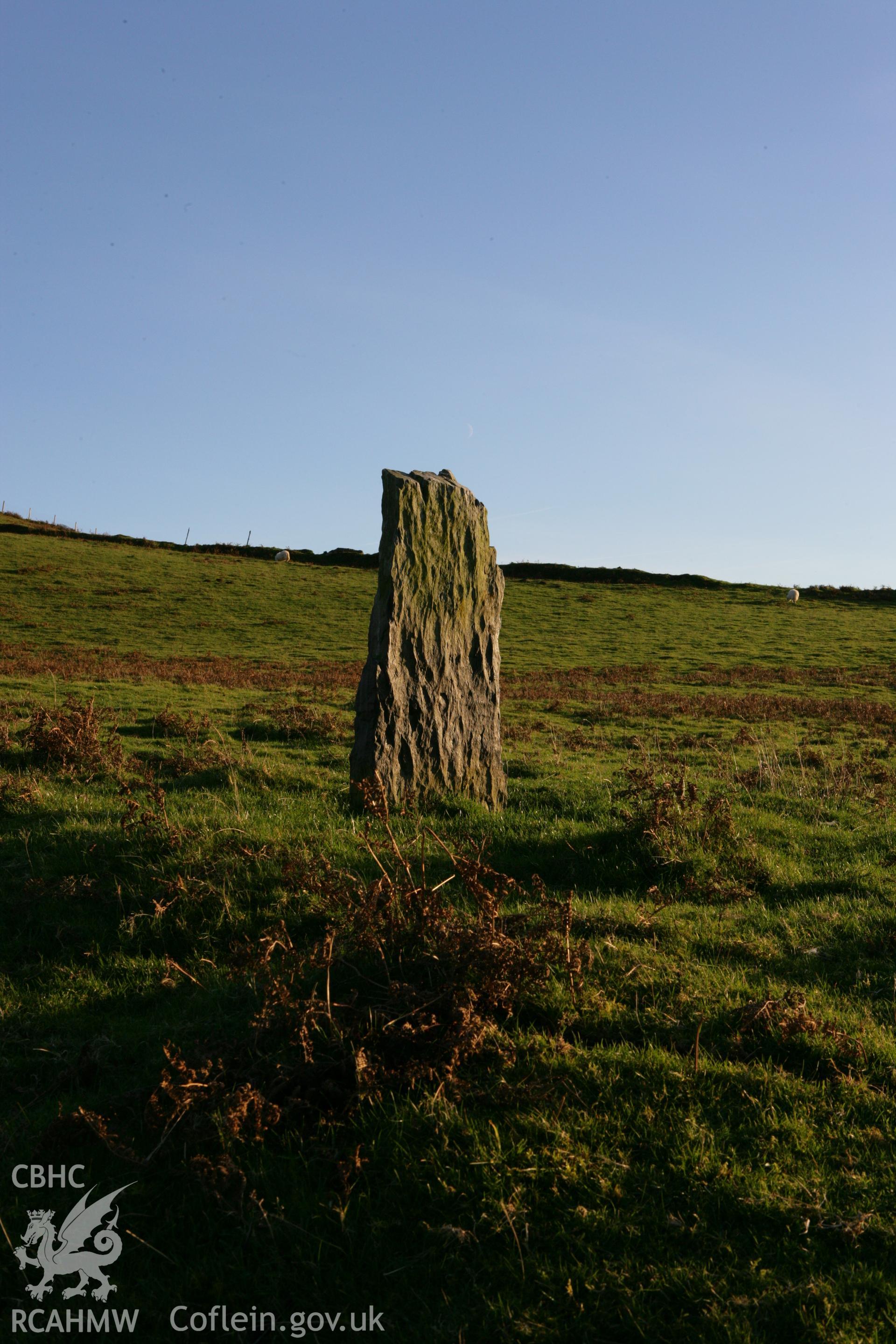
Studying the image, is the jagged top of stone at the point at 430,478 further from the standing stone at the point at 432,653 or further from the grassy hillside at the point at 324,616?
the grassy hillside at the point at 324,616

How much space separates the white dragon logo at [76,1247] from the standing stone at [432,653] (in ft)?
18.8

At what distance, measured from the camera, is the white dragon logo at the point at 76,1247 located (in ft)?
12.2

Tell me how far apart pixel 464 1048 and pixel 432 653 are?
19.9 ft

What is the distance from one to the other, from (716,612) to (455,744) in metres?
45.7

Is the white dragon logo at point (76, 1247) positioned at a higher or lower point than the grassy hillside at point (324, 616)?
lower

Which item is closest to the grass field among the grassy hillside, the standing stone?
the standing stone

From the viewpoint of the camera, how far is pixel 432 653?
10.2 metres

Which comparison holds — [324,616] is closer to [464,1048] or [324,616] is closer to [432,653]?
[432,653]

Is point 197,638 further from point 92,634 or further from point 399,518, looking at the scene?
point 399,518

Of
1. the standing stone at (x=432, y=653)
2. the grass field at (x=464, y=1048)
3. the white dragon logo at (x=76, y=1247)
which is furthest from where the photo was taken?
the standing stone at (x=432, y=653)

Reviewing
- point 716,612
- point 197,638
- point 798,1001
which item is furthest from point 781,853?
point 716,612

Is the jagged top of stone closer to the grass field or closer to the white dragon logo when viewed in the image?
the grass field

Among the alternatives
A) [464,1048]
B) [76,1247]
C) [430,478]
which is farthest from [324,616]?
[76,1247]

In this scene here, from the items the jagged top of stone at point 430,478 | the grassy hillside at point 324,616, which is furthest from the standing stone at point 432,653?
the grassy hillside at point 324,616
